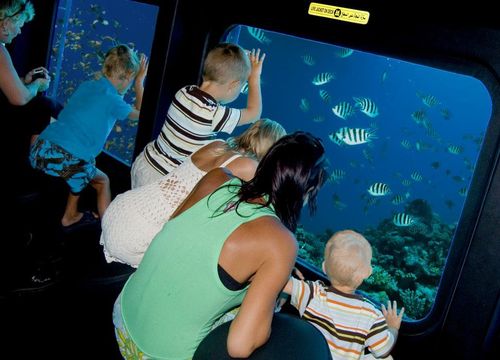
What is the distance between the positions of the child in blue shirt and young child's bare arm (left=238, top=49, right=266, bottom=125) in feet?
3.97

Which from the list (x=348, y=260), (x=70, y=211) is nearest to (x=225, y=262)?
(x=348, y=260)

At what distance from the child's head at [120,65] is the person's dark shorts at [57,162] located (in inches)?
29.2

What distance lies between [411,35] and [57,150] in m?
2.86

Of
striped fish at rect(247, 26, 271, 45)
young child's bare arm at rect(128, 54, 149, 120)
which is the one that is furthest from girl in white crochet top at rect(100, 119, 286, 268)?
young child's bare arm at rect(128, 54, 149, 120)

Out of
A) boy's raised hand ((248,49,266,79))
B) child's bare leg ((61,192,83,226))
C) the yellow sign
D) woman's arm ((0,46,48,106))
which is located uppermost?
the yellow sign

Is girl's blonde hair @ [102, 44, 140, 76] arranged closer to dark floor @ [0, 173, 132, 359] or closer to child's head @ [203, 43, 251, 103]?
child's head @ [203, 43, 251, 103]

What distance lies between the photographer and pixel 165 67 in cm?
381

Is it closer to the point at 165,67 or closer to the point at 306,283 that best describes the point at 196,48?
the point at 165,67

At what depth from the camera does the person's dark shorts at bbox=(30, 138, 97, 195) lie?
3.57m

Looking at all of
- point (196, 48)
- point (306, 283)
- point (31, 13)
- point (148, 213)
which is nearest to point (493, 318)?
point (306, 283)

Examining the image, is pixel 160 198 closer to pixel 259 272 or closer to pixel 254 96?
pixel 259 272

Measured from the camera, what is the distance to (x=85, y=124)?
3.63 meters

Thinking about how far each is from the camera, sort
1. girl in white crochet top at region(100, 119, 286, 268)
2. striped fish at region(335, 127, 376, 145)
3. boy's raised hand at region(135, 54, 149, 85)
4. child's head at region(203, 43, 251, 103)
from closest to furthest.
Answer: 1. girl in white crochet top at region(100, 119, 286, 268)
2. child's head at region(203, 43, 251, 103)
3. boy's raised hand at region(135, 54, 149, 85)
4. striped fish at region(335, 127, 376, 145)

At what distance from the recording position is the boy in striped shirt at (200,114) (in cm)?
274
